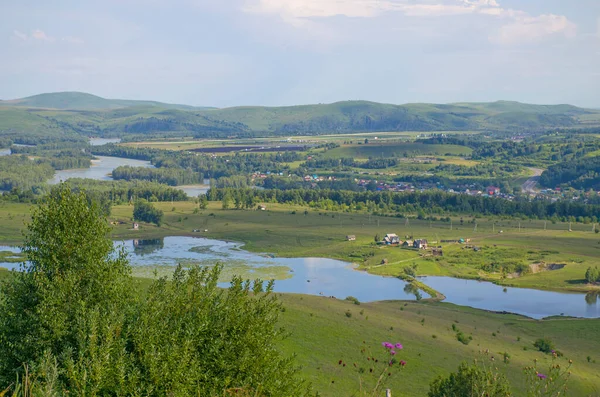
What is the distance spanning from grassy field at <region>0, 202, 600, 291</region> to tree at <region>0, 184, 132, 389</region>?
52261mm

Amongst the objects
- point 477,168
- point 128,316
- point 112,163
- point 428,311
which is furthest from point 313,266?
point 112,163

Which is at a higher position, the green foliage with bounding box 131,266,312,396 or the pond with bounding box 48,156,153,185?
the green foliage with bounding box 131,266,312,396

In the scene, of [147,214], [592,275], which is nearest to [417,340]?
[592,275]

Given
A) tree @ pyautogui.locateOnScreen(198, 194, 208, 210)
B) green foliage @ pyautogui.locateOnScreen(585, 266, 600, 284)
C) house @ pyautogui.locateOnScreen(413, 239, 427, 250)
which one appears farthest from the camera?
tree @ pyautogui.locateOnScreen(198, 194, 208, 210)

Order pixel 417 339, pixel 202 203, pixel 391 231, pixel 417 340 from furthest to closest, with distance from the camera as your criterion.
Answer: pixel 202 203 < pixel 391 231 < pixel 417 339 < pixel 417 340

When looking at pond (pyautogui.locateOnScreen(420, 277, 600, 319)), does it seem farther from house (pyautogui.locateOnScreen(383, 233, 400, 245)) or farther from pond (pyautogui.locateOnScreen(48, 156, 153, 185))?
pond (pyautogui.locateOnScreen(48, 156, 153, 185))

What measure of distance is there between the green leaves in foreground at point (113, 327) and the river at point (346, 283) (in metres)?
40.9

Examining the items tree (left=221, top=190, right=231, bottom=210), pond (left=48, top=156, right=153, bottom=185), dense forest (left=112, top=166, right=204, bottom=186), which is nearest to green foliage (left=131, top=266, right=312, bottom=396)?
tree (left=221, top=190, right=231, bottom=210)

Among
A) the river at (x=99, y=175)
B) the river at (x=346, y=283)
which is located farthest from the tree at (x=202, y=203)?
the river at (x=99, y=175)

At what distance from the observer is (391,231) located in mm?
86875

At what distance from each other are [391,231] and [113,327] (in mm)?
75115

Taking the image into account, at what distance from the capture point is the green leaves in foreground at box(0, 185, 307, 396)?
12742 mm

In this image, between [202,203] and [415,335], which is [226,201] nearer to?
[202,203]

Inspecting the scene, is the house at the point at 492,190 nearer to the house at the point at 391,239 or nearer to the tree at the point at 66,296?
the house at the point at 391,239
